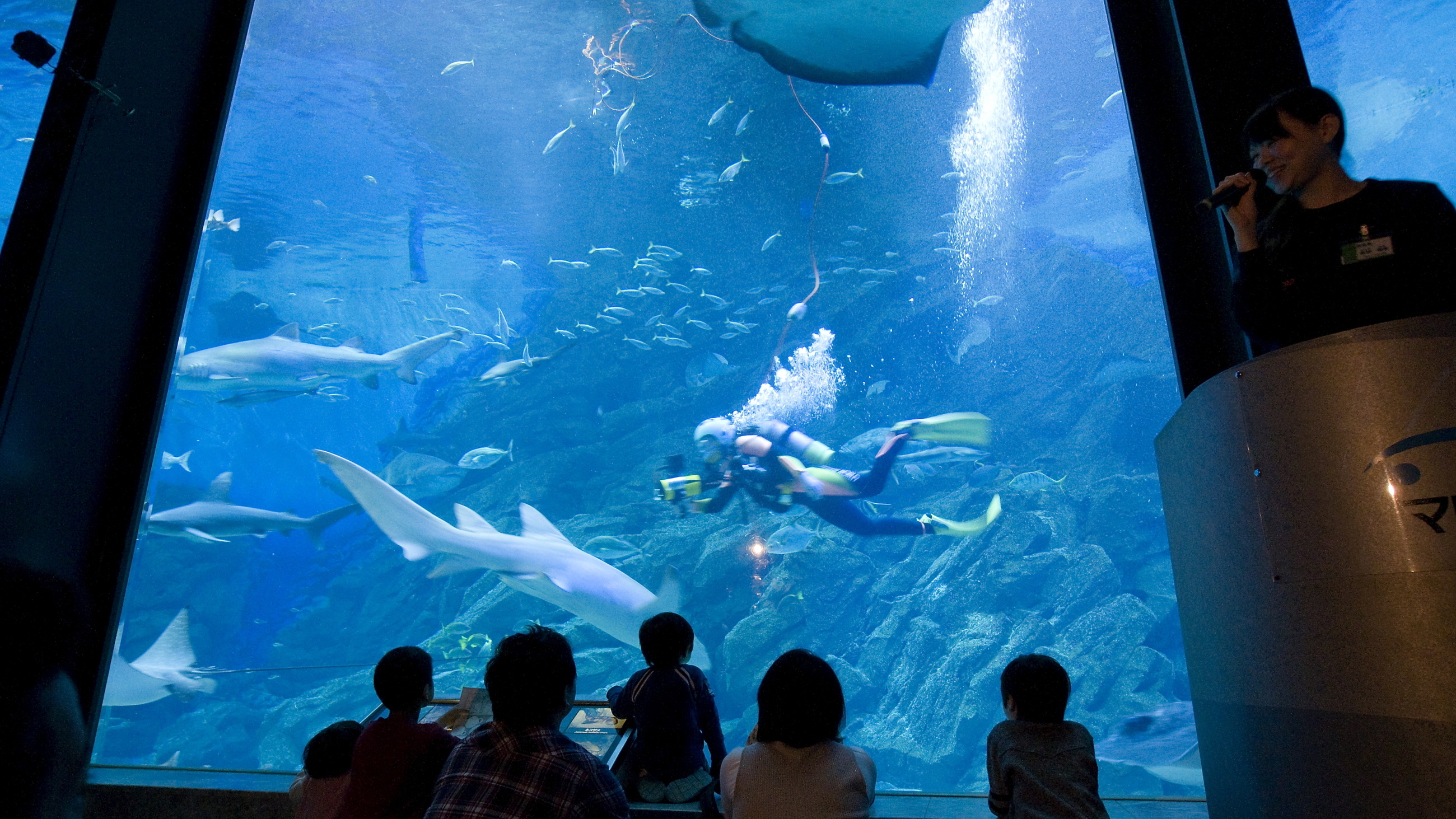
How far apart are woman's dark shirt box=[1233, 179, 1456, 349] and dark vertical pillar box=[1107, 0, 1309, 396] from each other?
0.65 m

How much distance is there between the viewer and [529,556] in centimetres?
647

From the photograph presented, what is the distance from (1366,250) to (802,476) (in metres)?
7.28

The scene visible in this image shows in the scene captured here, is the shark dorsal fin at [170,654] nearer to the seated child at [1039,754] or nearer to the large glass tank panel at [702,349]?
the large glass tank panel at [702,349]

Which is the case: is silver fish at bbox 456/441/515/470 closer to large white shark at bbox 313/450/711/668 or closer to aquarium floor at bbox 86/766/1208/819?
large white shark at bbox 313/450/711/668

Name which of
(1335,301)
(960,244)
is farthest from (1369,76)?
(1335,301)

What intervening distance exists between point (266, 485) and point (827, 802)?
24.4 metres

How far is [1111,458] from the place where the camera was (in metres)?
13.1

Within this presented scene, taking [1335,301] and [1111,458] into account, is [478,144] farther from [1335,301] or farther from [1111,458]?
[1335,301]

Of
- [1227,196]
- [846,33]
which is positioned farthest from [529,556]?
[1227,196]

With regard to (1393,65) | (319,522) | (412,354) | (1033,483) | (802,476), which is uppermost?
(1393,65)

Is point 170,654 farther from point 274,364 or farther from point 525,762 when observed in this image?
point 525,762

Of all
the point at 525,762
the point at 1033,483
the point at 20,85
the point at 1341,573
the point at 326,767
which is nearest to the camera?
the point at 1341,573

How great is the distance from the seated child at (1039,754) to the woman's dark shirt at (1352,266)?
75 centimetres

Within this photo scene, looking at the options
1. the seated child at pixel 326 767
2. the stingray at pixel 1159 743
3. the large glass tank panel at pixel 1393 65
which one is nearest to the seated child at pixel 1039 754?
the seated child at pixel 326 767
